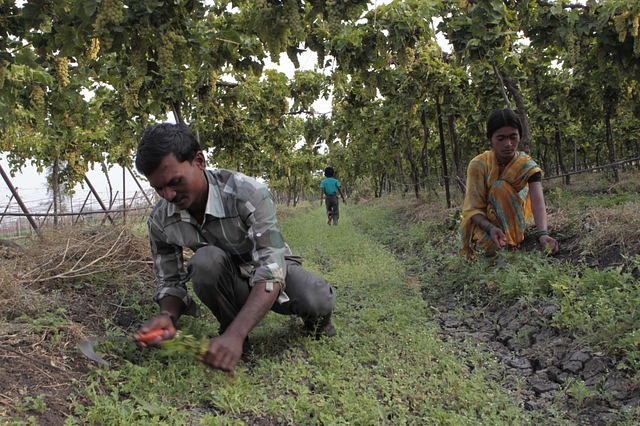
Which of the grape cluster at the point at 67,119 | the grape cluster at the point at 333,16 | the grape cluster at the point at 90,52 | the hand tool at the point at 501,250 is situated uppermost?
the grape cluster at the point at 67,119

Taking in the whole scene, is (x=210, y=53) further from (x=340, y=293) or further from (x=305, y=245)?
(x=305, y=245)

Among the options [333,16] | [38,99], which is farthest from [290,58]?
[38,99]

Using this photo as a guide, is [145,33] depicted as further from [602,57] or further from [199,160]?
[602,57]

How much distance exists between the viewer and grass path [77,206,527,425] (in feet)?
6.66

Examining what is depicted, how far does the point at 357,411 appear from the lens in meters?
2.07

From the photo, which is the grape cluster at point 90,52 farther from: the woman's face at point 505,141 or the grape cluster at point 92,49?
the woman's face at point 505,141

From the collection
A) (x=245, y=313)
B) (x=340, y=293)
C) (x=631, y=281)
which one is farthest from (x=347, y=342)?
(x=631, y=281)

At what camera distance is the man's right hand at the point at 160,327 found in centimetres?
208

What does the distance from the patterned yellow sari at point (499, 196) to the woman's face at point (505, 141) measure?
0.16 metres

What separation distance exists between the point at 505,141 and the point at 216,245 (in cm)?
274

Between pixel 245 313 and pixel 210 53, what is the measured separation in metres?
3.12

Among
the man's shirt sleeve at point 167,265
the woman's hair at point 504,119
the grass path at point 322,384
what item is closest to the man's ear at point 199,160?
the man's shirt sleeve at point 167,265

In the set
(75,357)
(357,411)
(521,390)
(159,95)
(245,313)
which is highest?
(159,95)

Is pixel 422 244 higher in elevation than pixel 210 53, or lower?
lower
